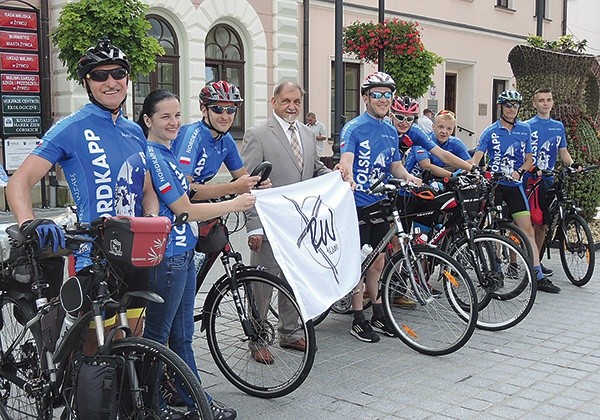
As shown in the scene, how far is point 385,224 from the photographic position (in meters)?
5.73

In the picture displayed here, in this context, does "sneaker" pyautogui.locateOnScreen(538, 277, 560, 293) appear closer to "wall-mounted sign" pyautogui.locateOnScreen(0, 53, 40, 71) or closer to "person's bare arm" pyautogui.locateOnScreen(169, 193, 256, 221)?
"person's bare arm" pyautogui.locateOnScreen(169, 193, 256, 221)

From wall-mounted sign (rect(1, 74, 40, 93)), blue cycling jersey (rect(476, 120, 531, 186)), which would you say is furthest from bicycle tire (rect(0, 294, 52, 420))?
wall-mounted sign (rect(1, 74, 40, 93))

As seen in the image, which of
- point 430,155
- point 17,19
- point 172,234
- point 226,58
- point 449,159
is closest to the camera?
point 172,234

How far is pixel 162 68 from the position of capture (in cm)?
1511

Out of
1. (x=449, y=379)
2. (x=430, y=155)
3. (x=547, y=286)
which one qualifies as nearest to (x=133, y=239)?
(x=449, y=379)

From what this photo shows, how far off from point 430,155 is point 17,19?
8.79 metres

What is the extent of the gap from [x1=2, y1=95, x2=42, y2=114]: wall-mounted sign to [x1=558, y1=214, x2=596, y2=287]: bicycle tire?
943cm

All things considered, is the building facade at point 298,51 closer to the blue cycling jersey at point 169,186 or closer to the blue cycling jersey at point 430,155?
the blue cycling jersey at point 430,155

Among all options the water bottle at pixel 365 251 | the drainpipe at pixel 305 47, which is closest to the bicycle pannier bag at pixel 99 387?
the water bottle at pixel 365 251

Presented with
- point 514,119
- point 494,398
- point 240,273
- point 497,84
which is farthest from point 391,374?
point 497,84

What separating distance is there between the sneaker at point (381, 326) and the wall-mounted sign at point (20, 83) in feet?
30.7

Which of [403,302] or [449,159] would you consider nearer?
[403,302]

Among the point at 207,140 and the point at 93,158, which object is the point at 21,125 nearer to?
the point at 207,140

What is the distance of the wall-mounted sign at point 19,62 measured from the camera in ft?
41.7
